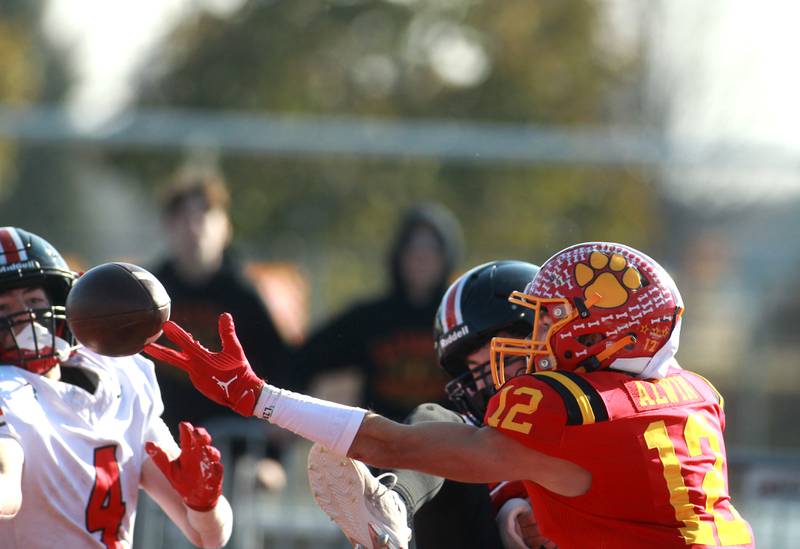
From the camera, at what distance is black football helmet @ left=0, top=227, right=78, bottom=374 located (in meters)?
3.46

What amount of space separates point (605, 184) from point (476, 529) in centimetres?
1554

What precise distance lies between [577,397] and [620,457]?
182 mm

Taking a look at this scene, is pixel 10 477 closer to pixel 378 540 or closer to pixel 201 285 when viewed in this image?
pixel 378 540

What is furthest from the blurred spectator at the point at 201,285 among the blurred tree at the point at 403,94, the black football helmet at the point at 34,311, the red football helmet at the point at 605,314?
the blurred tree at the point at 403,94

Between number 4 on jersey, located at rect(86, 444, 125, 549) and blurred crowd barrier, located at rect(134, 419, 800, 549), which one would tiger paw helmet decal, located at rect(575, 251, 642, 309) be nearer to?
number 4 on jersey, located at rect(86, 444, 125, 549)

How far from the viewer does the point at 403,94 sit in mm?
20438

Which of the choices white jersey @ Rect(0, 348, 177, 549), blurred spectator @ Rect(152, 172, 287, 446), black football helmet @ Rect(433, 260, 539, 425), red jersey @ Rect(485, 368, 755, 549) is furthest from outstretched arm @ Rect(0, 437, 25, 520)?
blurred spectator @ Rect(152, 172, 287, 446)

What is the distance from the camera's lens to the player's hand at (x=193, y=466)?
3350mm

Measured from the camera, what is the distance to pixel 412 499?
11.2ft

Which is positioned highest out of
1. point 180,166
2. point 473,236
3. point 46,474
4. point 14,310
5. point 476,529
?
point 14,310

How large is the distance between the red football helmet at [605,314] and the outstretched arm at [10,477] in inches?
53.6

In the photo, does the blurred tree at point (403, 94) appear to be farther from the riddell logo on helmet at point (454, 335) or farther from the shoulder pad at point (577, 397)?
the shoulder pad at point (577, 397)

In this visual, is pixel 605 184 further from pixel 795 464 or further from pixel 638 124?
pixel 795 464

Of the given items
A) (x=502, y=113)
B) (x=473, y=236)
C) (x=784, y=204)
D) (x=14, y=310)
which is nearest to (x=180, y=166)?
(x=473, y=236)
